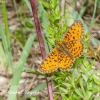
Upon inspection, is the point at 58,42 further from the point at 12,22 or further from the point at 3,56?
the point at 12,22

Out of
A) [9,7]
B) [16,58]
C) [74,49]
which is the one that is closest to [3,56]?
[16,58]

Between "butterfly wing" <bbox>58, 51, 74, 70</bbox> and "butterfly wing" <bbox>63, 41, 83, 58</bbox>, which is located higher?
"butterfly wing" <bbox>63, 41, 83, 58</bbox>

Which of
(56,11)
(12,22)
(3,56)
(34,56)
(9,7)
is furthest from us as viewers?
(9,7)

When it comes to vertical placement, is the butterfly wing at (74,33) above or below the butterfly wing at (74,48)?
above

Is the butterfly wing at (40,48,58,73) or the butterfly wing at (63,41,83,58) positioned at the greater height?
the butterfly wing at (63,41,83,58)

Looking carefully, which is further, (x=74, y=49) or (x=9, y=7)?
(x=9, y=7)

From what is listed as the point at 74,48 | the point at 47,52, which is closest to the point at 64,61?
the point at 74,48

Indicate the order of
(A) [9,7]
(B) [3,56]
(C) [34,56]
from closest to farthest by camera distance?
1. (B) [3,56]
2. (C) [34,56]
3. (A) [9,7]
